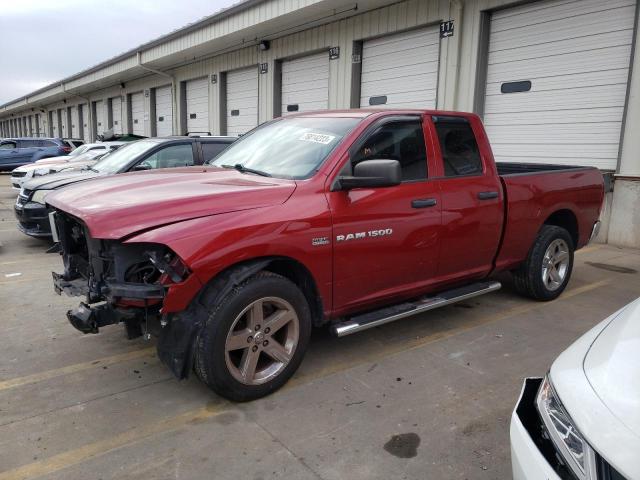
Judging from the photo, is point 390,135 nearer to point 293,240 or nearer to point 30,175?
point 293,240

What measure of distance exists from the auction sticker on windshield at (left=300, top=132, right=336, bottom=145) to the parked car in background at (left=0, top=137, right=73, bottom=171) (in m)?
21.1

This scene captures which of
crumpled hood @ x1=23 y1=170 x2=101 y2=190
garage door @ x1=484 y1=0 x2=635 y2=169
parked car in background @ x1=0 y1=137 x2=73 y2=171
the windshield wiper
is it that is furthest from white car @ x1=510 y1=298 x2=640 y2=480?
parked car in background @ x1=0 y1=137 x2=73 y2=171

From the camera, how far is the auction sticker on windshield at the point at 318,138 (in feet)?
12.6

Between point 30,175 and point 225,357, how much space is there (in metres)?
10.3

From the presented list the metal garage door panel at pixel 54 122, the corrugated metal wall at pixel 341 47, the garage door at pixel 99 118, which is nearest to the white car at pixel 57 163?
the corrugated metal wall at pixel 341 47

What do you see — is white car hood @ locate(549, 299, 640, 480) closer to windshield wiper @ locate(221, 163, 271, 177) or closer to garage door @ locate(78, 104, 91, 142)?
windshield wiper @ locate(221, 163, 271, 177)

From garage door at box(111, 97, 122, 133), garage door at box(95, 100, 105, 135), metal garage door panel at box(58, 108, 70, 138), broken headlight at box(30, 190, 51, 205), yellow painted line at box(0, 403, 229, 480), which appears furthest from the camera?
metal garage door panel at box(58, 108, 70, 138)

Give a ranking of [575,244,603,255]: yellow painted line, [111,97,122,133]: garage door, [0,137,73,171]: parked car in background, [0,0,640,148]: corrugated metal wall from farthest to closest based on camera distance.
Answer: [111,97,122,133]: garage door
[0,137,73,171]: parked car in background
[0,0,640,148]: corrugated metal wall
[575,244,603,255]: yellow painted line

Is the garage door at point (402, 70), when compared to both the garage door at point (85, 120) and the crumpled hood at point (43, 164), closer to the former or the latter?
the crumpled hood at point (43, 164)

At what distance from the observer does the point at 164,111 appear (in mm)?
23656

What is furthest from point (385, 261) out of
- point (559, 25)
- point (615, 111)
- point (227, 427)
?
point (559, 25)

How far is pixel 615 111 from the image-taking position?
8742mm

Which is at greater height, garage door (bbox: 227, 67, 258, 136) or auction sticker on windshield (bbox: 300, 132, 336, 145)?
garage door (bbox: 227, 67, 258, 136)

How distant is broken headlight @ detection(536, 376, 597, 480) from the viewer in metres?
1.60
